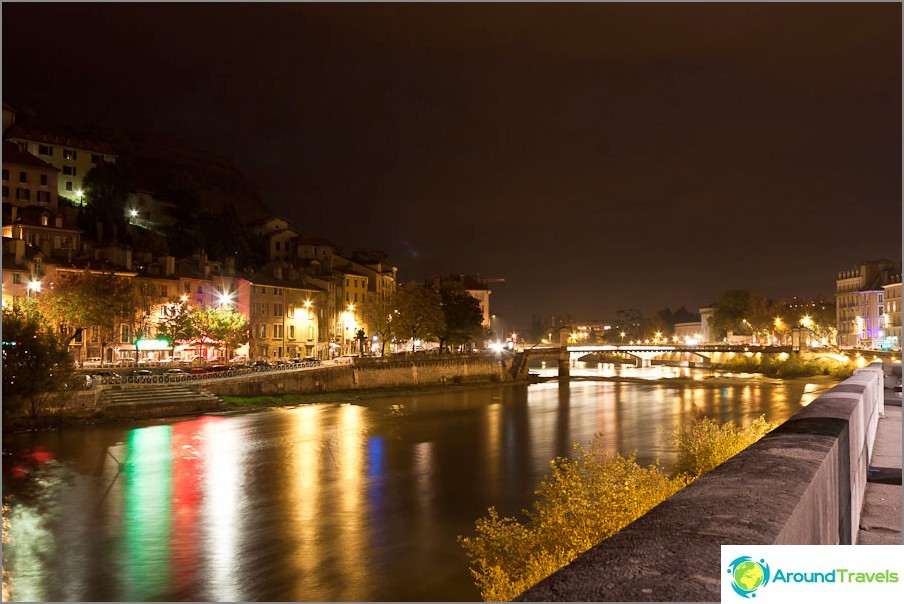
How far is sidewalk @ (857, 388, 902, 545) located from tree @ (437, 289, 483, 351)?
215 ft

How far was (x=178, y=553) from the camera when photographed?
18.6 metres

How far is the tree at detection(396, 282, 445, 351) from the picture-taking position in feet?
228

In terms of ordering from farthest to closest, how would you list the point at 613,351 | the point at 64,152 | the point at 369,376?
the point at 613,351 < the point at 64,152 < the point at 369,376

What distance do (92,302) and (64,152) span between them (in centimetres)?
3093

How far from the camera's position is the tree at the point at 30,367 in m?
36.3

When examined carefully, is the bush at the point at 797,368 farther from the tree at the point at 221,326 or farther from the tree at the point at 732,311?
the tree at the point at 221,326

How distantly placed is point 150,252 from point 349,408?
87.2 feet

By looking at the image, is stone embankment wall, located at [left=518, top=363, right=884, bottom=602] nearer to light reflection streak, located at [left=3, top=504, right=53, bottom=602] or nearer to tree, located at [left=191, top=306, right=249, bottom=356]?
light reflection streak, located at [left=3, top=504, right=53, bottom=602]

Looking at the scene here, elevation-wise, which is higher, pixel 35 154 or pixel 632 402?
pixel 35 154

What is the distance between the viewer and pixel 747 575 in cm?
289

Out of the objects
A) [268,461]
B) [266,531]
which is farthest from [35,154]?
[266,531]

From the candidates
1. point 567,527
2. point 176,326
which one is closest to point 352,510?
point 567,527

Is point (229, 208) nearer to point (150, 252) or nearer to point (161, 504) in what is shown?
point (150, 252)

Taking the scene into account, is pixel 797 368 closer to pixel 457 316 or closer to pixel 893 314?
pixel 893 314
